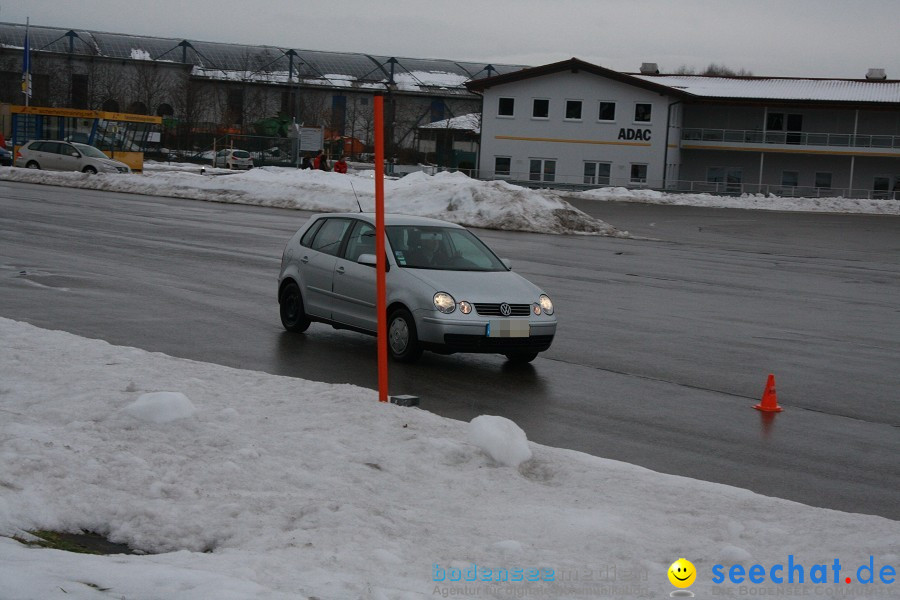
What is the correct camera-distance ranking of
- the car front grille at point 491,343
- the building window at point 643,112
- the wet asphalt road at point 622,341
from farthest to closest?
1. the building window at point 643,112
2. the car front grille at point 491,343
3. the wet asphalt road at point 622,341

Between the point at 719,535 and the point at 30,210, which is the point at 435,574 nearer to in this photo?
the point at 719,535

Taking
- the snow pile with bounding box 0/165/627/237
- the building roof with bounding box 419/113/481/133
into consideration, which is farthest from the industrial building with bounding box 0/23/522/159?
the snow pile with bounding box 0/165/627/237

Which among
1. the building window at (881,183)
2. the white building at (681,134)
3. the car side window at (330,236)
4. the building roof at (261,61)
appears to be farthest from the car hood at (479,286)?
the building roof at (261,61)

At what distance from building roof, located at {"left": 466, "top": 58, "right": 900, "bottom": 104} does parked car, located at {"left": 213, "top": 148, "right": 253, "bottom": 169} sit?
49.9ft

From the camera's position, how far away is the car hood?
11.1 metres

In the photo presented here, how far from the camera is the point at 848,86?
247ft

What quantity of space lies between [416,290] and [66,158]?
40.5 metres

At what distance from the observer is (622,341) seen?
13.2m

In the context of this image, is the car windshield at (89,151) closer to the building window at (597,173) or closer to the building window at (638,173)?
the building window at (597,173)

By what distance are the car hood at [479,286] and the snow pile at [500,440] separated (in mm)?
4073

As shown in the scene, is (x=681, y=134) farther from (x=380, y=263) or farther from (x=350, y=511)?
(x=350, y=511)

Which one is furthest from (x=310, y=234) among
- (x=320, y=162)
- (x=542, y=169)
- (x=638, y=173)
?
(x=638, y=173)

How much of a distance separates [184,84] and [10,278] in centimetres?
7958

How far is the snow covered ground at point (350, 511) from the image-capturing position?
15.4 feet
